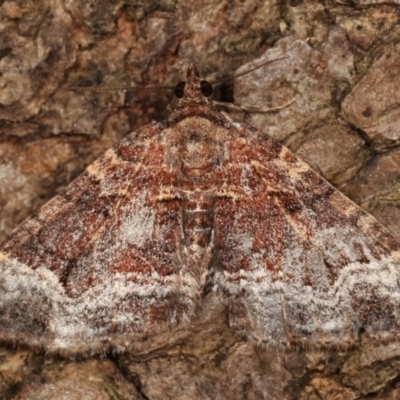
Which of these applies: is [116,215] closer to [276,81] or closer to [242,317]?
[242,317]

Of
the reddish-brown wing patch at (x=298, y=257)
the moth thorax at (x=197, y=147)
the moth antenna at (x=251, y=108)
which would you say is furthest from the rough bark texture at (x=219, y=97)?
the moth thorax at (x=197, y=147)

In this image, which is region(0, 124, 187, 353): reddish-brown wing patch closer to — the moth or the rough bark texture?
the moth

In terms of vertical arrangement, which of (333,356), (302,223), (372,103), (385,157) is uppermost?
(372,103)

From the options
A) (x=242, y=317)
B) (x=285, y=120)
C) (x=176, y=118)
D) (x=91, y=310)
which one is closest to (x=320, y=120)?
(x=285, y=120)

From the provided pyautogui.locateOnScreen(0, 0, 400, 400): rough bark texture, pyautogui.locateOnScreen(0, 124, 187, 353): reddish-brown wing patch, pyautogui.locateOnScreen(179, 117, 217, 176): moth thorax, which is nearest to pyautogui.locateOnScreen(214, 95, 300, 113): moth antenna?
pyautogui.locateOnScreen(0, 0, 400, 400): rough bark texture

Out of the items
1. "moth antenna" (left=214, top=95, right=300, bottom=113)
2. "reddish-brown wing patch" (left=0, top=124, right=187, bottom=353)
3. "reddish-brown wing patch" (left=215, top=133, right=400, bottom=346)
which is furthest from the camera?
"moth antenna" (left=214, top=95, right=300, bottom=113)

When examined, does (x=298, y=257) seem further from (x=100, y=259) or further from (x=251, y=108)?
(x=100, y=259)

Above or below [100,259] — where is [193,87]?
above

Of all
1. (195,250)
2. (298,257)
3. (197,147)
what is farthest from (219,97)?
(298,257)
